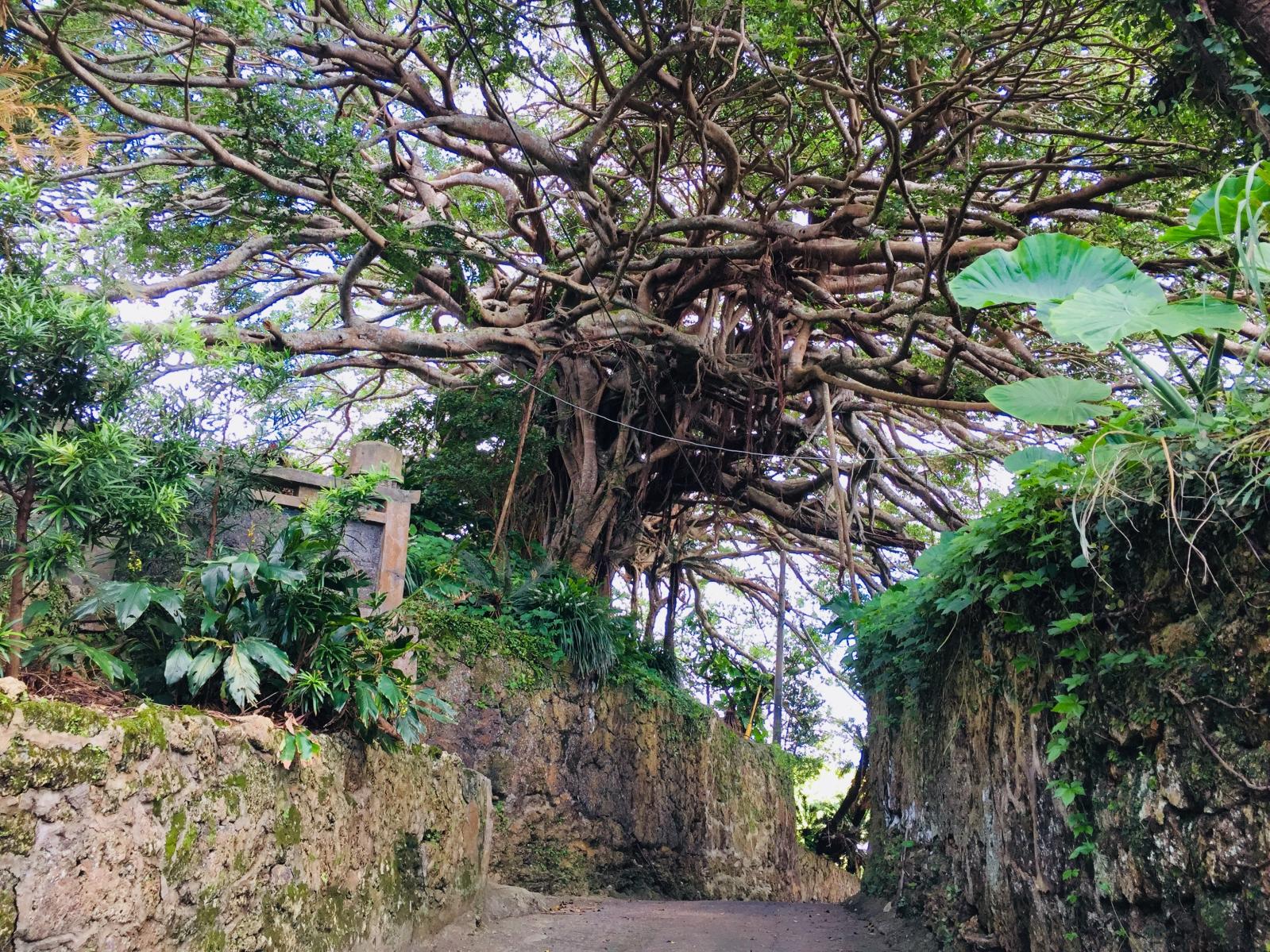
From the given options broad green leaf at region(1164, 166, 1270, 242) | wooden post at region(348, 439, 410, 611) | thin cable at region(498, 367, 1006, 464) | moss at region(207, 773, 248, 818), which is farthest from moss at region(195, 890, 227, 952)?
thin cable at region(498, 367, 1006, 464)

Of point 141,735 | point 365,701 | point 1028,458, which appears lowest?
point 141,735

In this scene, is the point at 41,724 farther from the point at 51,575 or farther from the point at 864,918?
the point at 864,918

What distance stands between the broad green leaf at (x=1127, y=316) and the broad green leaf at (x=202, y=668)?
332 centimetres

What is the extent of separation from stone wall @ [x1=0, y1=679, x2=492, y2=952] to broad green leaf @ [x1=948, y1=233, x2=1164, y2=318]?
3249 millimetres

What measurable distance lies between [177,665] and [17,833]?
1044 millimetres

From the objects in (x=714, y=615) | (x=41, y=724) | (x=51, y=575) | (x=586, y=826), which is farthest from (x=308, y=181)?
(x=714, y=615)

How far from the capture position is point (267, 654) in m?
3.44

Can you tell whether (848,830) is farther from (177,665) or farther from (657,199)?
(177,665)

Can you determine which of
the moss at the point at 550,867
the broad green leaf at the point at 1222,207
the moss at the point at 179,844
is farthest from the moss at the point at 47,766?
the moss at the point at 550,867

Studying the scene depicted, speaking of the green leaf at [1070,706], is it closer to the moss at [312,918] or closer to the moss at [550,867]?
the moss at [312,918]

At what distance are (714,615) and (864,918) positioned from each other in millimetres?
9010

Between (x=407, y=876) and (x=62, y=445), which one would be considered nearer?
(x=62, y=445)

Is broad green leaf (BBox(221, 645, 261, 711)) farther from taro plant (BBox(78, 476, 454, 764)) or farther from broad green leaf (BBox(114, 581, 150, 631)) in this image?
broad green leaf (BBox(114, 581, 150, 631))

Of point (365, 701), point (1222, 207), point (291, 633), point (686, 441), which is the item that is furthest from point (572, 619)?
point (1222, 207)
